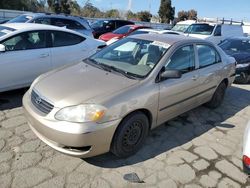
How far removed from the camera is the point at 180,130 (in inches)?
179

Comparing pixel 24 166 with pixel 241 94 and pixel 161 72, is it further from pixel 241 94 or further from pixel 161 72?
pixel 241 94

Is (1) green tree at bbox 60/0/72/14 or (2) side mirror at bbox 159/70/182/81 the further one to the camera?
(1) green tree at bbox 60/0/72/14

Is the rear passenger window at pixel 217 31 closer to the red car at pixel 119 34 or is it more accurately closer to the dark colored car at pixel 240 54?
the dark colored car at pixel 240 54

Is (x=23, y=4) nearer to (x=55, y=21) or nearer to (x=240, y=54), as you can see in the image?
(x=55, y=21)

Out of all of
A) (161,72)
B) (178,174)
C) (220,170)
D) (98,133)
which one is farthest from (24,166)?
(220,170)

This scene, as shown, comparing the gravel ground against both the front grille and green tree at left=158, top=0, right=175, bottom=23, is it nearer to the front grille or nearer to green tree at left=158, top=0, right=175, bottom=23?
the front grille

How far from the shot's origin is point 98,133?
305 cm

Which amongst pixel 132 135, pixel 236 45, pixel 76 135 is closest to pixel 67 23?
pixel 236 45

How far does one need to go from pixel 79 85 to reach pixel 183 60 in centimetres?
182

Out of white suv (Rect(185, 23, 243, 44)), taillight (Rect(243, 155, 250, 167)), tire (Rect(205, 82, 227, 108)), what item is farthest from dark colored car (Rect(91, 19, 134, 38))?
taillight (Rect(243, 155, 250, 167))

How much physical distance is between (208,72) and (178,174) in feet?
7.27

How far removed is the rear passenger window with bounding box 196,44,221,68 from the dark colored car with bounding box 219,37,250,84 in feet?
9.58

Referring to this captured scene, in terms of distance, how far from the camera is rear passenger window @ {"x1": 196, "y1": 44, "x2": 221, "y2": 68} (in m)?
4.77

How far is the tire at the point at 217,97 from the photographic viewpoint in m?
5.48
